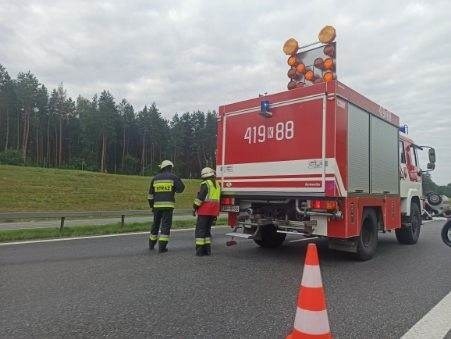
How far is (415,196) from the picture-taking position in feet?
37.7

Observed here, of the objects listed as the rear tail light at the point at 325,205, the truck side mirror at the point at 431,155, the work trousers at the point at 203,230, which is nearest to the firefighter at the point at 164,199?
the work trousers at the point at 203,230

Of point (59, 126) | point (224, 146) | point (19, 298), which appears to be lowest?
point (19, 298)

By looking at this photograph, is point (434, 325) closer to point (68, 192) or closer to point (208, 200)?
point (208, 200)

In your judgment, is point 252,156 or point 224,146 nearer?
point 252,156

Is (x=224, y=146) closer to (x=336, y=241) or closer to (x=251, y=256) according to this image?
(x=251, y=256)

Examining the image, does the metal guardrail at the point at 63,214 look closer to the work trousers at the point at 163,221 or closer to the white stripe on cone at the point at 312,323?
the work trousers at the point at 163,221

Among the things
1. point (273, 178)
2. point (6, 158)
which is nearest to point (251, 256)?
point (273, 178)

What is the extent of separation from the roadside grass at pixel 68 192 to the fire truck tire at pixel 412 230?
1915cm

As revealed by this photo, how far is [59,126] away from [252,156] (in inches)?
3074

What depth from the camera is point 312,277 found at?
3697mm

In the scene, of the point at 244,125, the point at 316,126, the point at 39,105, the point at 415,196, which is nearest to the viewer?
the point at 316,126

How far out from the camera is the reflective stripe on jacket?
29.9 feet

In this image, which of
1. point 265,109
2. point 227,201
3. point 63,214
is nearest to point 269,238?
point 227,201

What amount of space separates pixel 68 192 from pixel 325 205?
28717mm
